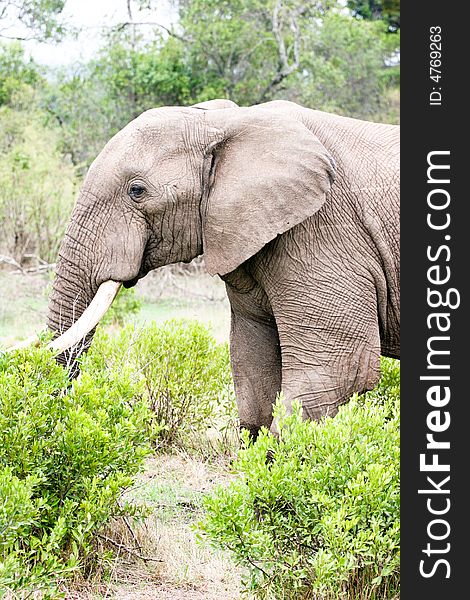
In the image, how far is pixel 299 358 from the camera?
4531 mm

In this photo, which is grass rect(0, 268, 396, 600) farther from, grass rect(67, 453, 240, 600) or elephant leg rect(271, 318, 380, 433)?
elephant leg rect(271, 318, 380, 433)

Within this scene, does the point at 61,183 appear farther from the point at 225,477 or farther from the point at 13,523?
the point at 13,523

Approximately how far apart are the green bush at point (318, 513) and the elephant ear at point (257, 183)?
106 cm

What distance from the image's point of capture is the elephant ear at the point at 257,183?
4438mm

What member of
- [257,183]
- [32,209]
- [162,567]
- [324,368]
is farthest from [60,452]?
[32,209]

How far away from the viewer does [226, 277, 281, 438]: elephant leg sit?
5137 millimetres

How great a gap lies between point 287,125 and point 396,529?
2038 millimetres

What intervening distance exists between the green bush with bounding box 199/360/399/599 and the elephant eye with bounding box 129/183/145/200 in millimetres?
1398

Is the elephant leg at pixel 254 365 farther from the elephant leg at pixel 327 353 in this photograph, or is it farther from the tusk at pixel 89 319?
the tusk at pixel 89 319

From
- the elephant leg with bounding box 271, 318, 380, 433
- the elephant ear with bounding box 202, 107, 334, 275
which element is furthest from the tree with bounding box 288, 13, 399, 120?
the elephant leg with bounding box 271, 318, 380, 433

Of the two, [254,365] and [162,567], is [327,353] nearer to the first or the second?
[254,365]

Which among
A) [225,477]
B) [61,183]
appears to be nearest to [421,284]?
[225,477]

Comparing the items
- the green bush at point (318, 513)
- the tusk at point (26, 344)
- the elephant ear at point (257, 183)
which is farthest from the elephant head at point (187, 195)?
the green bush at point (318, 513)

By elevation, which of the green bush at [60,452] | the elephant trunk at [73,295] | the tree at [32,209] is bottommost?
the green bush at [60,452]
